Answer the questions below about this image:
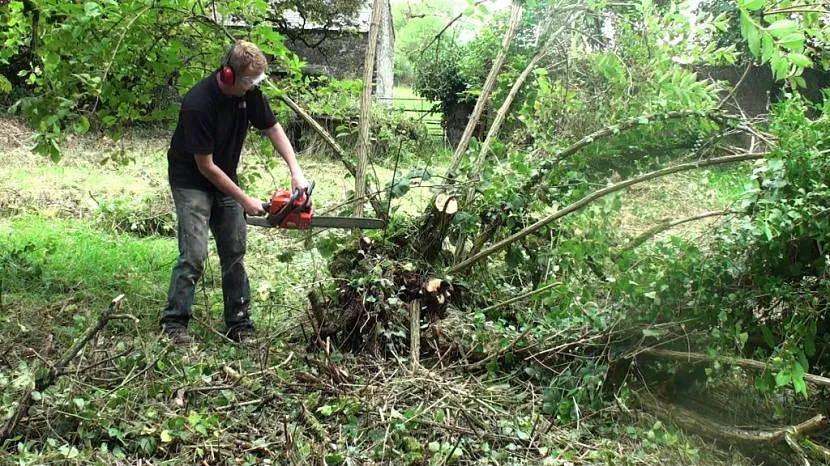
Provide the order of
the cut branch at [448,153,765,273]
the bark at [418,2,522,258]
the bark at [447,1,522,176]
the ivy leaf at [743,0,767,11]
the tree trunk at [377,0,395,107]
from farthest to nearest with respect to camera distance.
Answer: the tree trunk at [377,0,395,107] → the bark at [447,1,522,176] → the bark at [418,2,522,258] → the cut branch at [448,153,765,273] → the ivy leaf at [743,0,767,11]

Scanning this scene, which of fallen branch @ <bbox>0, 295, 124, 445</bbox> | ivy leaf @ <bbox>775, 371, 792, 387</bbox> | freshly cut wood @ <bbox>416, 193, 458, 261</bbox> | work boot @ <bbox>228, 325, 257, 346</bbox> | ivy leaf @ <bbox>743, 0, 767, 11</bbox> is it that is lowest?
work boot @ <bbox>228, 325, 257, 346</bbox>

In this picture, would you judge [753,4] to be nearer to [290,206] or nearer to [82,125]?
[290,206]

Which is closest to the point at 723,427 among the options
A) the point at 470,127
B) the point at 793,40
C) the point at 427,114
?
the point at 793,40

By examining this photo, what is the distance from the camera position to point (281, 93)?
162 inches

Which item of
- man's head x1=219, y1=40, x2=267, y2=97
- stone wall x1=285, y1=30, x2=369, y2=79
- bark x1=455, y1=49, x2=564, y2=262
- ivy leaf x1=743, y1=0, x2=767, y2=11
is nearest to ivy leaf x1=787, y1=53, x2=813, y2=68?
ivy leaf x1=743, y1=0, x2=767, y2=11

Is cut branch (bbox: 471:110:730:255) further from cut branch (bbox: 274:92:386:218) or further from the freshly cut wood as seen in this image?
cut branch (bbox: 274:92:386:218)

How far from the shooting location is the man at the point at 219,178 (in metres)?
3.45

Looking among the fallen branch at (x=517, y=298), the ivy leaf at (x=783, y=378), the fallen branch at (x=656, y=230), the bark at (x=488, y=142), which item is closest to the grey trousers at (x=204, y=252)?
the bark at (x=488, y=142)

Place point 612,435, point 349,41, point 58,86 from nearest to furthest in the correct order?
point 612,435
point 58,86
point 349,41

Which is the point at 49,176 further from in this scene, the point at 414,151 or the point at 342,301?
the point at 342,301

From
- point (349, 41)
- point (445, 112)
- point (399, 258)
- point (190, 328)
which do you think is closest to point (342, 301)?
point (399, 258)

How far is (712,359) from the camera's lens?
2859 millimetres

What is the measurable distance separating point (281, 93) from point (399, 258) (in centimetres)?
130

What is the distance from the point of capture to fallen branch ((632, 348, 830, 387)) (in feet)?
8.77
